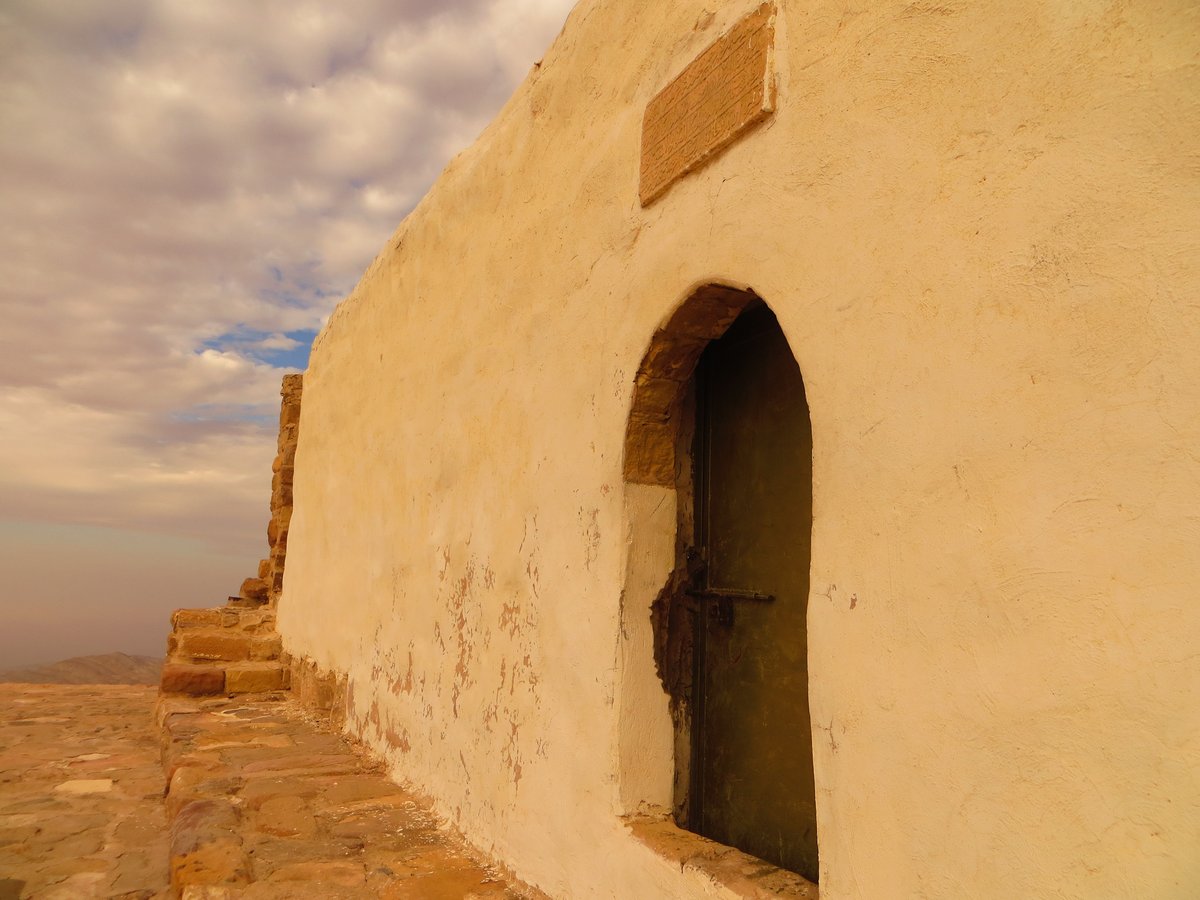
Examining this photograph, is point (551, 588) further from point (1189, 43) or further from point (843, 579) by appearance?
point (1189, 43)

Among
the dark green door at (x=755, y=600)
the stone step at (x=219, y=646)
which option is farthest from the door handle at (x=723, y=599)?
the stone step at (x=219, y=646)

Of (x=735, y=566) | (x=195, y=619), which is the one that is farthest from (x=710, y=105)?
(x=195, y=619)

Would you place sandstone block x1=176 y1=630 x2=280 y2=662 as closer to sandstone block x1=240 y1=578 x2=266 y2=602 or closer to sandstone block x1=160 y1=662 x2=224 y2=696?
sandstone block x1=160 y1=662 x2=224 y2=696

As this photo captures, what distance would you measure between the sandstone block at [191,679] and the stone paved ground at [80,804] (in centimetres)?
32

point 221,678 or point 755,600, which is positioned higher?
point 755,600

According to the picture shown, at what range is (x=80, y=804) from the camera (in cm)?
404

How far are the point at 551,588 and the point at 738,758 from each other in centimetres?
78

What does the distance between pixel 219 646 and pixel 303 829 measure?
4.11 m

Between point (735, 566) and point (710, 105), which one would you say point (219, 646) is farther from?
point (710, 105)

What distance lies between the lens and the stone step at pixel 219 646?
6668 mm

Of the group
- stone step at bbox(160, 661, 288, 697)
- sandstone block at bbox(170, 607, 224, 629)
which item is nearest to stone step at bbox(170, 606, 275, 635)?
sandstone block at bbox(170, 607, 224, 629)

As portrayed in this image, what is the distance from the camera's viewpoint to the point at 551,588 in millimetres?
2660

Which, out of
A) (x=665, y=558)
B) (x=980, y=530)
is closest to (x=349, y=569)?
(x=665, y=558)

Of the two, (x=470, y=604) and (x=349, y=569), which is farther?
(x=349, y=569)
